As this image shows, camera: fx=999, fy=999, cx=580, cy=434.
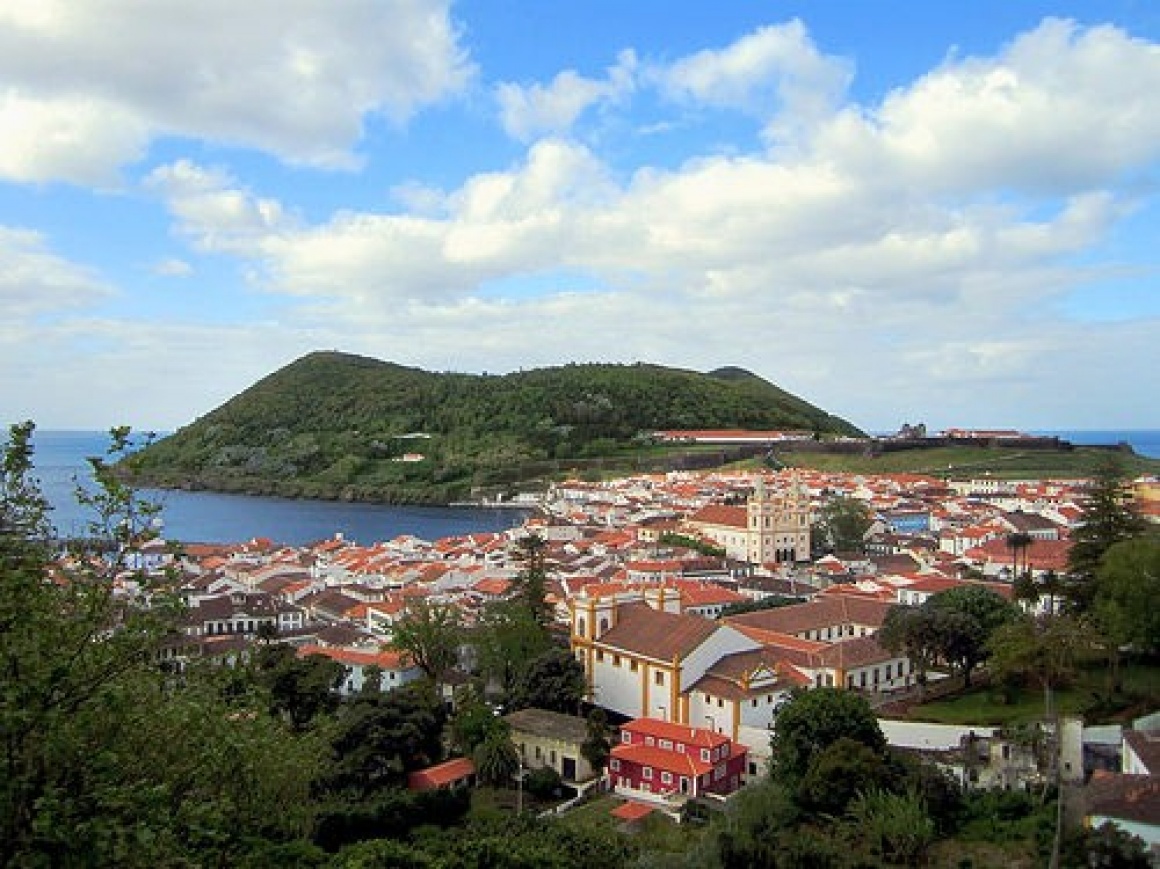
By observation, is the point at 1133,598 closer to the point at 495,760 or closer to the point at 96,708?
the point at 495,760

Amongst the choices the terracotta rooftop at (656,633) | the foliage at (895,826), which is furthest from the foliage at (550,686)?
the foliage at (895,826)

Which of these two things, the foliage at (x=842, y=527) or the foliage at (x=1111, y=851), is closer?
the foliage at (x=1111, y=851)

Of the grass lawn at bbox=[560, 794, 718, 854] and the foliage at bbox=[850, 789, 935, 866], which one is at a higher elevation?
the foliage at bbox=[850, 789, 935, 866]

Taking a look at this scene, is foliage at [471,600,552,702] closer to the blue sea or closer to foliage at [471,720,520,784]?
foliage at [471,720,520,784]

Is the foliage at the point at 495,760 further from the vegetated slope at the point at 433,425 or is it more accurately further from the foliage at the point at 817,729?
the vegetated slope at the point at 433,425

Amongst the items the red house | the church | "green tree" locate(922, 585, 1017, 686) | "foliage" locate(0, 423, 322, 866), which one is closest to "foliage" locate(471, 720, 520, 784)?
the red house

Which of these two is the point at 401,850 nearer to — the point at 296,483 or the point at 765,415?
the point at 296,483

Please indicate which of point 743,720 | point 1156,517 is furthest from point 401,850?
point 1156,517
